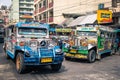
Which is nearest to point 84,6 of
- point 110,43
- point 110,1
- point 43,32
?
point 110,1

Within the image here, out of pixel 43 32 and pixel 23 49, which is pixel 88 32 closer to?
pixel 43 32

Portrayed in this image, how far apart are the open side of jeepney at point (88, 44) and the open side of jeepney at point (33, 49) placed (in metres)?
3.25

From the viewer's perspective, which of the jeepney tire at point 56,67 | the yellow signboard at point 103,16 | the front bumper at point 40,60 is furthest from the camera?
the yellow signboard at point 103,16

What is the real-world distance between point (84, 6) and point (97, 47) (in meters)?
18.9

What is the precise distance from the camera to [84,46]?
13.7 m

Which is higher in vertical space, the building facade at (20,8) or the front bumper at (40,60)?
the building facade at (20,8)

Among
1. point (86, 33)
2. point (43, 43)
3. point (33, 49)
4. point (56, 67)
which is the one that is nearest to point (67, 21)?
point (86, 33)

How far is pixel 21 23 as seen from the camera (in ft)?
35.4

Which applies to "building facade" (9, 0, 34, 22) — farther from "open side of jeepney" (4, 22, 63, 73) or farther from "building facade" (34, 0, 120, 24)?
"open side of jeepney" (4, 22, 63, 73)

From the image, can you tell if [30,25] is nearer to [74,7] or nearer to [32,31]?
[32,31]

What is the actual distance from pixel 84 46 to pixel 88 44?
1.11 ft

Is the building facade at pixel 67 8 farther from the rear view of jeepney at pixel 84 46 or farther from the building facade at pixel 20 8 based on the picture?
the building facade at pixel 20 8

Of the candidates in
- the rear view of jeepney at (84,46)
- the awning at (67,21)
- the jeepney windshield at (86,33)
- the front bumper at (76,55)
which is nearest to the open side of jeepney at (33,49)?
the rear view of jeepney at (84,46)

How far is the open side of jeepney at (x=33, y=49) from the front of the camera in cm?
903
